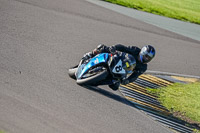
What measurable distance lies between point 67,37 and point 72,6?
11.8 feet

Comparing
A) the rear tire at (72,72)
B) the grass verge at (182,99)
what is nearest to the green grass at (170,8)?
the grass verge at (182,99)

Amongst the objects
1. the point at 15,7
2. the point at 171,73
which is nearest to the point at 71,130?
the point at 171,73

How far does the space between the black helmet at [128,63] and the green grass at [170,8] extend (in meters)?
9.52

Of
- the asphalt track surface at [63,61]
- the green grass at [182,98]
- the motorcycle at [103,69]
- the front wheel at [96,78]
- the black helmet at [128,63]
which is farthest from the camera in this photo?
the green grass at [182,98]

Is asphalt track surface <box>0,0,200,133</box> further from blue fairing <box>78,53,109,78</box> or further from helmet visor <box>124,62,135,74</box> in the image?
helmet visor <box>124,62,135,74</box>

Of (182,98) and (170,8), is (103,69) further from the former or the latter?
(170,8)

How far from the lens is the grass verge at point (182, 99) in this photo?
1055 centimetres

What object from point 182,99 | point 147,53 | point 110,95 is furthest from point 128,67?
point 182,99

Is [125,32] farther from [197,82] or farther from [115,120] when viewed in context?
[115,120]

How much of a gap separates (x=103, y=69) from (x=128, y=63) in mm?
638

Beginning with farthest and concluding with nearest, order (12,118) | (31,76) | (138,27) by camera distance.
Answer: (138,27) < (31,76) < (12,118)

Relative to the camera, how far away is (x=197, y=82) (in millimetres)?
13383

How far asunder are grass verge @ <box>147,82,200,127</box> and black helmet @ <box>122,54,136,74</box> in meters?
1.71

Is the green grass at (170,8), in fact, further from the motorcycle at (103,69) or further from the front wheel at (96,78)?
the front wheel at (96,78)
